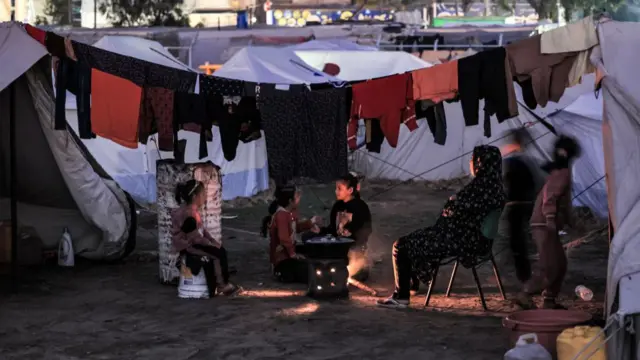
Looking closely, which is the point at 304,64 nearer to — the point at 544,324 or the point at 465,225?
the point at 465,225

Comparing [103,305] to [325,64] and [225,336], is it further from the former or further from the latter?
[325,64]

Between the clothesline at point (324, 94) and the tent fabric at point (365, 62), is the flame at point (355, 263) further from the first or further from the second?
the tent fabric at point (365, 62)

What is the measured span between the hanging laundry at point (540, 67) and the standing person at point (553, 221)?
874mm

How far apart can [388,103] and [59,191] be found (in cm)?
461

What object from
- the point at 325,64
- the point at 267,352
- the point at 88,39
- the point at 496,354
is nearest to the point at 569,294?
the point at 496,354

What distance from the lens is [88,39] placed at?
2698 centimetres

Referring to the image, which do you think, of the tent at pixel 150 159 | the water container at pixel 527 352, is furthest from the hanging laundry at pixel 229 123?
the tent at pixel 150 159

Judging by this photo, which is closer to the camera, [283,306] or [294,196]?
[283,306]

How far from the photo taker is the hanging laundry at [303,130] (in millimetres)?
10086

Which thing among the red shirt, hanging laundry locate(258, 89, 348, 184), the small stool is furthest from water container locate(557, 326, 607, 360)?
the red shirt

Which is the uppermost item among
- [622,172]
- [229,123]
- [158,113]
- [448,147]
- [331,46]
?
[331,46]

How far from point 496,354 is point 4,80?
4.97 m

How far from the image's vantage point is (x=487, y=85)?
882 centimetres

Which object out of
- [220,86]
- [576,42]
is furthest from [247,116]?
[576,42]
